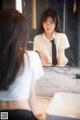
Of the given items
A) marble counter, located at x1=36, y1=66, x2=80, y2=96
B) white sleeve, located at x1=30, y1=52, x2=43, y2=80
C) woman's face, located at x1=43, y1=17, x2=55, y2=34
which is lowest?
marble counter, located at x1=36, y1=66, x2=80, y2=96

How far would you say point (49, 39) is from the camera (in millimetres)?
1605

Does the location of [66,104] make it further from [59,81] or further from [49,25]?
[49,25]

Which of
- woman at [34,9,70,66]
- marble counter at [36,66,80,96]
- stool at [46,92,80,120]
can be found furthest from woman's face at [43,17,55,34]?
stool at [46,92,80,120]

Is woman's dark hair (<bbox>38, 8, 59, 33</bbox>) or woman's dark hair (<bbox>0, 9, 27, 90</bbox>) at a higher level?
woman's dark hair (<bbox>38, 8, 59, 33</bbox>)

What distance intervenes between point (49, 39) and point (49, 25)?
0.09 metres

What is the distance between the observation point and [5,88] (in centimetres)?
Answer: 125

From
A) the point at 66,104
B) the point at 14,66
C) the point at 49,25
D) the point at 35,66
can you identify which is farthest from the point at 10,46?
the point at 66,104

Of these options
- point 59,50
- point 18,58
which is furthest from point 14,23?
point 59,50

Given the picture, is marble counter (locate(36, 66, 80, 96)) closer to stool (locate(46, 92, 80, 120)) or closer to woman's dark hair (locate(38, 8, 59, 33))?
stool (locate(46, 92, 80, 120))

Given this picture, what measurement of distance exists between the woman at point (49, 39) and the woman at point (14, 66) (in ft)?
1.05

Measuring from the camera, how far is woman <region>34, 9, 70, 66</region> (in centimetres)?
156

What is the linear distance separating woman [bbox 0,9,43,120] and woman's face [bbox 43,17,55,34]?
0.32m

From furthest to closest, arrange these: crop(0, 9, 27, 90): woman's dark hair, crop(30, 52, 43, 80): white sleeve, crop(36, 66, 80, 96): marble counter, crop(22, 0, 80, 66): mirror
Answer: crop(36, 66, 80, 96): marble counter → crop(22, 0, 80, 66): mirror → crop(30, 52, 43, 80): white sleeve → crop(0, 9, 27, 90): woman's dark hair

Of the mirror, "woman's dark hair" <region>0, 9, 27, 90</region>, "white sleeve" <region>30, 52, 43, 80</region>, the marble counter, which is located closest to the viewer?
"woman's dark hair" <region>0, 9, 27, 90</region>
